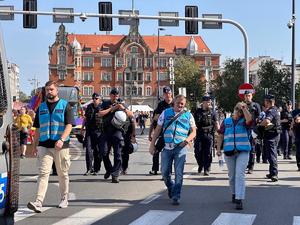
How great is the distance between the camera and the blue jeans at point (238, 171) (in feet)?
28.8

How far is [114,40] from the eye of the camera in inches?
5418

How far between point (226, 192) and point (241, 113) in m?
2.02

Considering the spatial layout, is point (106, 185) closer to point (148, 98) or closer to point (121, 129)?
point (121, 129)

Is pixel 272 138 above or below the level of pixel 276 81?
below

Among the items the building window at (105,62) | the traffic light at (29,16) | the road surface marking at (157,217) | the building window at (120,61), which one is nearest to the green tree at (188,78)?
the building window at (120,61)

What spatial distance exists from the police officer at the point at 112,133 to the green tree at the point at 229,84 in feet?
126

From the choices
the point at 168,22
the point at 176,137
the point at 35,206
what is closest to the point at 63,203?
the point at 35,206

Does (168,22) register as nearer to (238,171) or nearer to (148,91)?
(238,171)

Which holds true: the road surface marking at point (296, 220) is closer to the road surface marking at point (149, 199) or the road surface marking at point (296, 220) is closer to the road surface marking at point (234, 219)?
the road surface marking at point (234, 219)

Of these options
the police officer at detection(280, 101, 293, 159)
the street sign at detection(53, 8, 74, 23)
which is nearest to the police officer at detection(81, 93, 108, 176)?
the police officer at detection(280, 101, 293, 159)

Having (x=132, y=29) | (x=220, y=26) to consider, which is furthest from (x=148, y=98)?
(x=220, y=26)

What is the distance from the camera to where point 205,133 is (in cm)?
1320

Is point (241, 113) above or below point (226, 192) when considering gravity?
above

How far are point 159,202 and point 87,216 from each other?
170 centimetres
